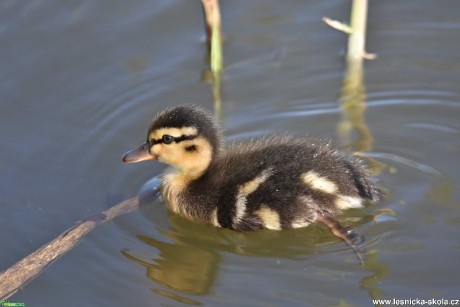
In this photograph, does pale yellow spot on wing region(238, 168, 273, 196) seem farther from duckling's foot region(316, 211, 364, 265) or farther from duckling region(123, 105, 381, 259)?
duckling's foot region(316, 211, 364, 265)

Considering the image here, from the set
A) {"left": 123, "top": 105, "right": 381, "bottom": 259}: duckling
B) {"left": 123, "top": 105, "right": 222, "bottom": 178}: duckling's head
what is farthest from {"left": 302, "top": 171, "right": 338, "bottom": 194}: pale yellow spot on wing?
{"left": 123, "top": 105, "right": 222, "bottom": 178}: duckling's head

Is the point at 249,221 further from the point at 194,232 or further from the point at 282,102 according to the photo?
the point at 282,102

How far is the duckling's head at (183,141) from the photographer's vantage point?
16.4ft

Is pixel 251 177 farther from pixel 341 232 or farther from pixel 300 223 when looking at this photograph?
pixel 341 232

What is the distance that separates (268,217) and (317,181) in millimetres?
299

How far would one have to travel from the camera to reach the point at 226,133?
5777 mm

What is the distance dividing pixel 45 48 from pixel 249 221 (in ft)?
7.86

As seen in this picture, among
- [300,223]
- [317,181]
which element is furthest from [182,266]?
[317,181]

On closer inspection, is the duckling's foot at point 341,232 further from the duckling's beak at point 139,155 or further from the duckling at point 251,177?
the duckling's beak at point 139,155

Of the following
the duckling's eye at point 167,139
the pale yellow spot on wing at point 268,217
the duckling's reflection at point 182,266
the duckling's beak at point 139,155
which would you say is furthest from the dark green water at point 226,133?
the duckling's eye at point 167,139

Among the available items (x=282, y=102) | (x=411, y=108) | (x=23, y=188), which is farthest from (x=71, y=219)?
(x=411, y=108)

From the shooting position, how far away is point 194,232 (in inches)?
201

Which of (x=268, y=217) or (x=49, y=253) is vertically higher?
(x=268, y=217)

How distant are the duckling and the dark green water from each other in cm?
12
